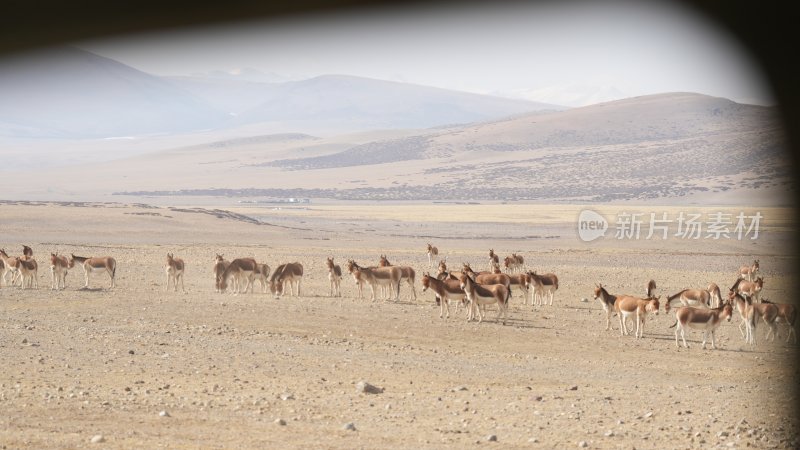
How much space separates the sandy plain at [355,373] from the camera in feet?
33.3

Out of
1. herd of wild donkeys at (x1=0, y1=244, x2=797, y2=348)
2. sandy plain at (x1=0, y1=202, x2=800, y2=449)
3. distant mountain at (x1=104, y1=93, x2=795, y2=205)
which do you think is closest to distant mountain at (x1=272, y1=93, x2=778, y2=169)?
distant mountain at (x1=104, y1=93, x2=795, y2=205)

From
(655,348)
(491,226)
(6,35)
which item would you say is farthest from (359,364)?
(491,226)

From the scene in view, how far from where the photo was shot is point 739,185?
97.9 m

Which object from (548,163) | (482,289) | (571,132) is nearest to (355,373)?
(482,289)

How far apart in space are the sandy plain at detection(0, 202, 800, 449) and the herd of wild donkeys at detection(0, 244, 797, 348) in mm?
429

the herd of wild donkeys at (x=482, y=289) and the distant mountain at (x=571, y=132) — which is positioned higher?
the distant mountain at (x=571, y=132)

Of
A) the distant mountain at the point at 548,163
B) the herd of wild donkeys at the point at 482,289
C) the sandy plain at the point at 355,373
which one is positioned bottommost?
the sandy plain at the point at 355,373

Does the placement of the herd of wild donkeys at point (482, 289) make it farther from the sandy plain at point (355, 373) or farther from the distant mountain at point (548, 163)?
the distant mountain at point (548, 163)

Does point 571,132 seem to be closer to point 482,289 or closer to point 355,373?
point 482,289

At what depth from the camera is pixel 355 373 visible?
13.6 m

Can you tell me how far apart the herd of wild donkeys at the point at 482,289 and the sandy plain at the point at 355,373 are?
0.43 metres

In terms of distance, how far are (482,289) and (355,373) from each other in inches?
240

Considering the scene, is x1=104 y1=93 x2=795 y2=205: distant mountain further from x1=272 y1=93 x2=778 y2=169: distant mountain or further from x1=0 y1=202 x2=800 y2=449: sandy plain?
x1=0 y1=202 x2=800 y2=449: sandy plain

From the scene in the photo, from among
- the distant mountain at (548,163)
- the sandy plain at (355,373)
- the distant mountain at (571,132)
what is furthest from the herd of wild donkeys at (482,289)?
the distant mountain at (571,132)
